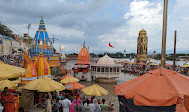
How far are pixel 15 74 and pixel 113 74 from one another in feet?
58.6

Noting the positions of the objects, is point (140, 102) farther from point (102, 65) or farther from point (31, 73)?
point (102, 65)

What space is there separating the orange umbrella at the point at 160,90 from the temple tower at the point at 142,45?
39518 mm

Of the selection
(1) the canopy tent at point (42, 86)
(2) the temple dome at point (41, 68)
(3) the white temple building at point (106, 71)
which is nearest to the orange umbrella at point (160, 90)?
(1) the canopy tent at point (42, 86)

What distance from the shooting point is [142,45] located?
137 ft

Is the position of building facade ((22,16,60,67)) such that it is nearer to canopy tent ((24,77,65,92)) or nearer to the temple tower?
canopy tent ((24,77,65,92))

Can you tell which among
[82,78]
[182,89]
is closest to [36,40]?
[82,78]

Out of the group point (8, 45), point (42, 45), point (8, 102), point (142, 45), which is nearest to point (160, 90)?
point (8, 102)

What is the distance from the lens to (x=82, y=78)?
22703mm

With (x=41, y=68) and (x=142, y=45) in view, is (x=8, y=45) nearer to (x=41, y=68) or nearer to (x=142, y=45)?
(x=41, y=68)

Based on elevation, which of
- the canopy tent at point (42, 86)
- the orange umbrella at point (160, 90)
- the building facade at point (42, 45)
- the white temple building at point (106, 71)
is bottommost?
the white temple building at point (106, 71)

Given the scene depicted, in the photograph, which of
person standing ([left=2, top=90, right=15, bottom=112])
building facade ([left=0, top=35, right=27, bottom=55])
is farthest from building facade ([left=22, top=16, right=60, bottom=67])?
building facade ([left=0, top=35, right=27, bottom=55])

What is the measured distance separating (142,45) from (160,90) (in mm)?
40472

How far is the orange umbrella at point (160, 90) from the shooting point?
3.31 m

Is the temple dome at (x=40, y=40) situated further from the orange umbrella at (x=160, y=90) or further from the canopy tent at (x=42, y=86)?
the orange umbrella at (x=160, y=90)
